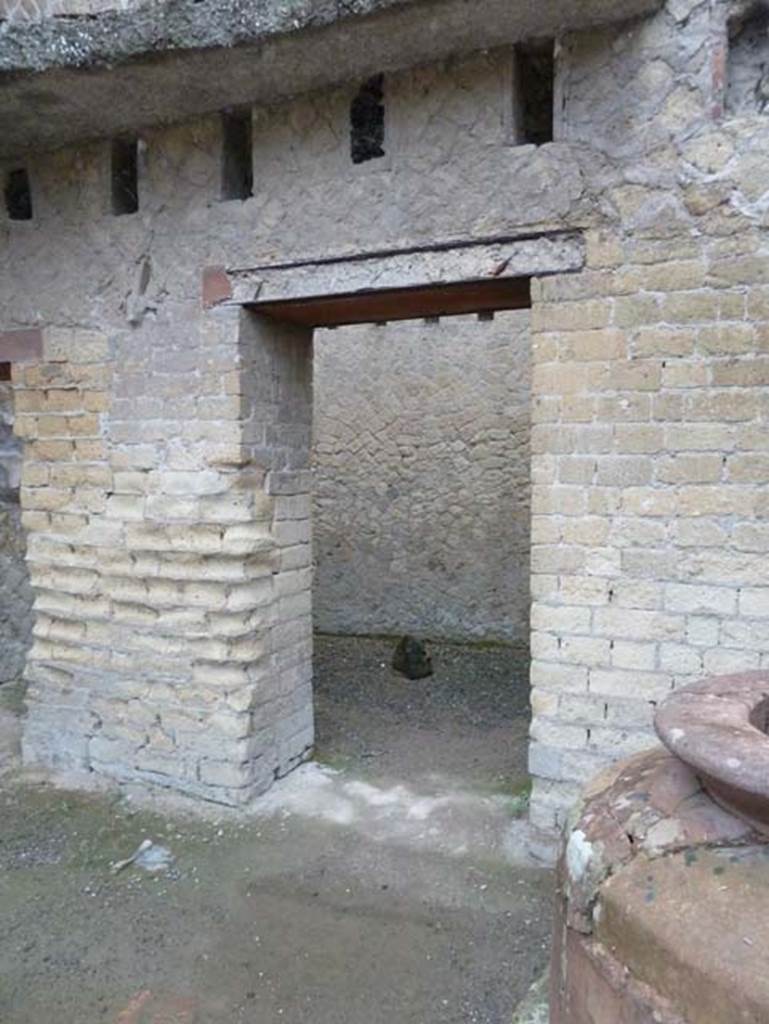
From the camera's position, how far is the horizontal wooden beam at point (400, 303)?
3.57 meters

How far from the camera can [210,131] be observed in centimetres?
382

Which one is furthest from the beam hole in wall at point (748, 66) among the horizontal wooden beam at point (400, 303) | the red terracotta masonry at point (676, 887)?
the red terracotta masonry at point (676, 887)

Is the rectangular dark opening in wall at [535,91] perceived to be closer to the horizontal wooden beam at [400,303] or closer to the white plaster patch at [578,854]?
the horizontal wooden beam at [400,303]

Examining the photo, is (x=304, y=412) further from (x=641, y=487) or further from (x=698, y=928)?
(x=698, y=928)

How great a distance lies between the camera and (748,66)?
3.07 metres

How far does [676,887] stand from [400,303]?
305 cm

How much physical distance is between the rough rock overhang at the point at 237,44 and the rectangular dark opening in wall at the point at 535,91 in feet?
0.48

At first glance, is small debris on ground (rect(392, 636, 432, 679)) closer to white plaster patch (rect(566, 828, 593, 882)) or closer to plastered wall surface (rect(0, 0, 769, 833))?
plastered wall surface (rect(0, 0, 769, 833))

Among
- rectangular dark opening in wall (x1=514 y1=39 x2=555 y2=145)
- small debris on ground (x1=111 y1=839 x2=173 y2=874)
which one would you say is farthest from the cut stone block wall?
rectangular dark opening in wall (x1=514 y1=39 x2=555 y2=145)

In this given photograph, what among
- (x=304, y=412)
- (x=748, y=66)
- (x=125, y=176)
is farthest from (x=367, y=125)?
(x=748, y=66)

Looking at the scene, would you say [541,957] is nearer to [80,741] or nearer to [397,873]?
[397,873]

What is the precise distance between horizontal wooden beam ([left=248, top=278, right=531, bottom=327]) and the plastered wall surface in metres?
0.21

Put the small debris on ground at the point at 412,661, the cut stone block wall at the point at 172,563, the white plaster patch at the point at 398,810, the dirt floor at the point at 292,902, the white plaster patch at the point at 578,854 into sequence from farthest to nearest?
the small debris on ground at the point at 412,661 < the cut stone block wall at the point at 172,563 < the white plaster patch at the point at 398,810 < the dirt floor at the point at 292,902 < the white plaster patch at the point at 578,854

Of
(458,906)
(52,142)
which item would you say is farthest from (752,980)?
(52,142)
